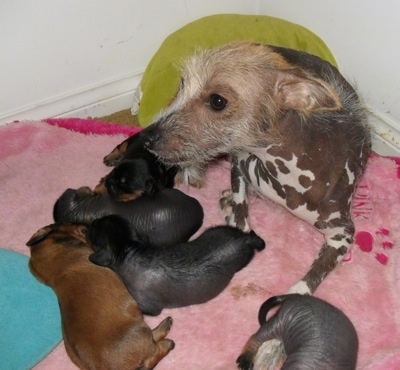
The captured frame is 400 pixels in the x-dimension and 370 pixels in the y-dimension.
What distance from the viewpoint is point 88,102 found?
353 cm

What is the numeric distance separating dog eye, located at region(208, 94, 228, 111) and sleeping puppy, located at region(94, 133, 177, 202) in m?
0.44

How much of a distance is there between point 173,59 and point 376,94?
993 millimetres

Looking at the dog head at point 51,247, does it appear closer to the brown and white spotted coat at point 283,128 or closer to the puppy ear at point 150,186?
the puppy ear at point 150,186

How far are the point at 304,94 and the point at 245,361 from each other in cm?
95

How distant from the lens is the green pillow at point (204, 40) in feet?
10.6

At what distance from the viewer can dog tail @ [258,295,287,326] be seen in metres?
2.33

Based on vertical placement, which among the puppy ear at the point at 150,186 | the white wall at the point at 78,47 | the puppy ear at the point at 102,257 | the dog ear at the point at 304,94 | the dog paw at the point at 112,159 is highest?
the dog ear at the point at 304,94

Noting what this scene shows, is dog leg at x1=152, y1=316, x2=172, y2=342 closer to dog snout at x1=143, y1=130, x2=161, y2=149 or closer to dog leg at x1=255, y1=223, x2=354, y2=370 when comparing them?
dog leg at x1=255, y1=223, x2=354, y2=370

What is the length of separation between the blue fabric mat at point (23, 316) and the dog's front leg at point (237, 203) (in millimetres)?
802

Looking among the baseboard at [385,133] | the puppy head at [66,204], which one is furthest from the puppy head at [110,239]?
the baseboard at [385,133]

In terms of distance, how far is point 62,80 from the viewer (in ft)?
11.1

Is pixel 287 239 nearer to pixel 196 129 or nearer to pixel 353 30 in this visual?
pixel 196 129

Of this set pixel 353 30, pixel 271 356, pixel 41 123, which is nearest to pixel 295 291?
pixel 271 356

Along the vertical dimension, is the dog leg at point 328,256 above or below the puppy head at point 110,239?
below
